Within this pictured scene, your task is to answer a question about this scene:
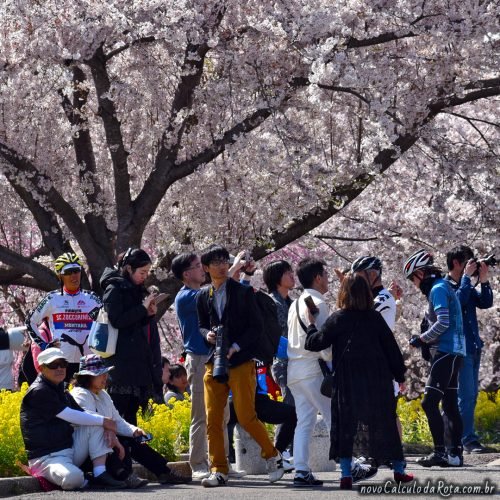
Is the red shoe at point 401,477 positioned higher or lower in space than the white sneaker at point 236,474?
higher

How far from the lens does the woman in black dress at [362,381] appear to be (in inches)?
365

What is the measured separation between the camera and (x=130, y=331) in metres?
10.5

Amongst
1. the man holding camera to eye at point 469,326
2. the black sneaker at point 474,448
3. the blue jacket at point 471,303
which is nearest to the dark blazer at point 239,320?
the man holding camera to eye at point 469,326

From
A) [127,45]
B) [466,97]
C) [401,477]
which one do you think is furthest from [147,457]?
[466,97]

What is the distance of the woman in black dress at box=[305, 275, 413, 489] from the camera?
30.5ft

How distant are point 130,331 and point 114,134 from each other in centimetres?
682

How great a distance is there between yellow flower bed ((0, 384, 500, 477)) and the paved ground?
3.16ft

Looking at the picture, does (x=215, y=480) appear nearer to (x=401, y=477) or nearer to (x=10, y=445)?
(x=401, y=477)

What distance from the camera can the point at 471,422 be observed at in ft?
43.1

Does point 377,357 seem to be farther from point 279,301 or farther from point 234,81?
point 234,81

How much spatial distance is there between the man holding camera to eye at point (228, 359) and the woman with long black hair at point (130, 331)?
63 cm

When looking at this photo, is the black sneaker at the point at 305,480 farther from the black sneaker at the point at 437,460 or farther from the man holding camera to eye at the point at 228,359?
the black sneaker at the point at 437,460

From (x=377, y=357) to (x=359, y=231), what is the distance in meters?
11.2

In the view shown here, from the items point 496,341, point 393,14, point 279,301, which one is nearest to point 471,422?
point 279,301
